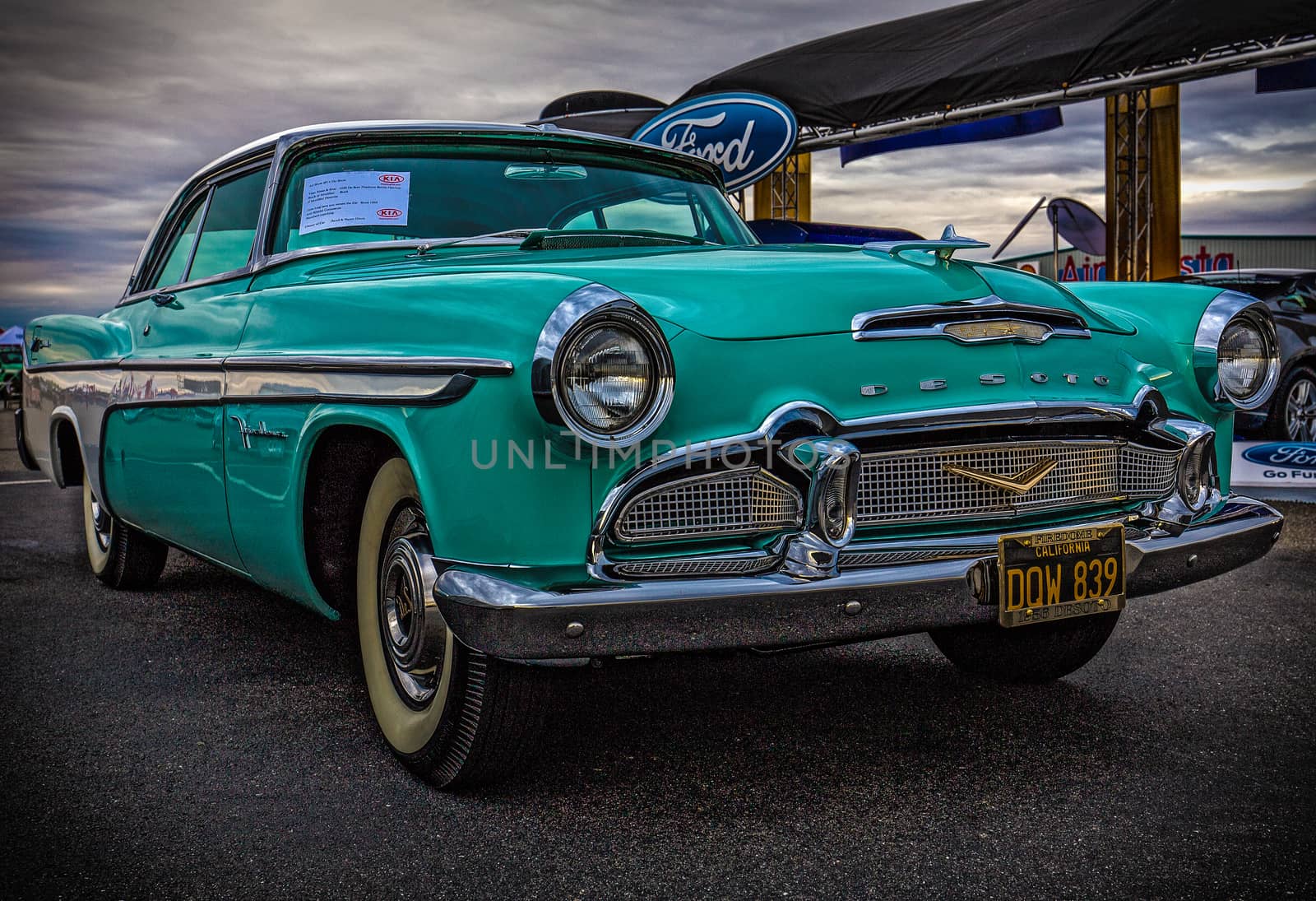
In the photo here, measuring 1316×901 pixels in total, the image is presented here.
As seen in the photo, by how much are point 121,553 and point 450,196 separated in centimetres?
221

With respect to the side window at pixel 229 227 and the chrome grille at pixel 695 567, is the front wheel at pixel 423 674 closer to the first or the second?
the chrome grille at pixel 695 567

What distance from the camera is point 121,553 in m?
4.55

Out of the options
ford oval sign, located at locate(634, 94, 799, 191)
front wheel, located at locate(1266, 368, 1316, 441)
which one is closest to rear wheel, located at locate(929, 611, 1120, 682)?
front wheel, located at locate(1266, 368, 1316, 441)

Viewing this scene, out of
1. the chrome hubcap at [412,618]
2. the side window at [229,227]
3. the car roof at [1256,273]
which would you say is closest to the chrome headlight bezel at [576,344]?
the chrome hubcap at [412,618]

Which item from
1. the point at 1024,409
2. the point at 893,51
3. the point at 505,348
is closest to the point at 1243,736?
the point at 1024,409

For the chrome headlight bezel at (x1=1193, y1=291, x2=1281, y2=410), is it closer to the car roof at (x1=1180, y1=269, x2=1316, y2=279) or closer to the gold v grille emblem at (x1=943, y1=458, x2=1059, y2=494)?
the gold v grille emblem at (x1=943, y1=458, x2=1059, y2=494)

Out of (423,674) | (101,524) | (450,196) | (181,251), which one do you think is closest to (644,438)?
(423,674)

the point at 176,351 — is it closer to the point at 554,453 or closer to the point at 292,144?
the point at 292,144

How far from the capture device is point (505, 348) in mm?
2139

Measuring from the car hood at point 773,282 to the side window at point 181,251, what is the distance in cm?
157

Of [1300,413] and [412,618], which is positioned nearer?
[412,618]

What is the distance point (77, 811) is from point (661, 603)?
4.28ft

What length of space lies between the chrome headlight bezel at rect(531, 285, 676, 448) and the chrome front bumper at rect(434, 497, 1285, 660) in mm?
270

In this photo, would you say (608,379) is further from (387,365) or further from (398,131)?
(398,131)
